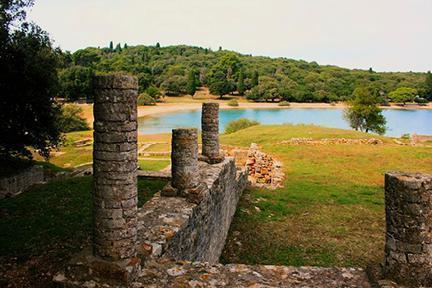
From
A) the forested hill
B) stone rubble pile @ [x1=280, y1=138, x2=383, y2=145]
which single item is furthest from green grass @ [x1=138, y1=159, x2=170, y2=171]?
the forested hill

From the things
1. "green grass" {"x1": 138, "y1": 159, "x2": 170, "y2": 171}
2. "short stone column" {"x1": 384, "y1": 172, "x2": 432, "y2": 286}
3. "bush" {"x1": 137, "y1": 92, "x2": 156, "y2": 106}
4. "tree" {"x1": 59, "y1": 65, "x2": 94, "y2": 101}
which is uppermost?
"tree" {"x1": 59, "y1": 65, "x2": 94, "y2": 101}

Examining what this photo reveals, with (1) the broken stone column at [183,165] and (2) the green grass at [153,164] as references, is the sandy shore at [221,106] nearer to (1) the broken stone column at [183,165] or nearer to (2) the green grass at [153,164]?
(2) the green grass at [153,164]

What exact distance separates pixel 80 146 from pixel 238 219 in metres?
24.5

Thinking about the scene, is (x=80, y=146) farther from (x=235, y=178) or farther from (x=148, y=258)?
(x=148, y=258)

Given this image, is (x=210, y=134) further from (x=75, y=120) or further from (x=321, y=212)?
(x=75, y=120)

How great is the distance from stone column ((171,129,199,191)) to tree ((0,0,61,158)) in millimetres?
9880

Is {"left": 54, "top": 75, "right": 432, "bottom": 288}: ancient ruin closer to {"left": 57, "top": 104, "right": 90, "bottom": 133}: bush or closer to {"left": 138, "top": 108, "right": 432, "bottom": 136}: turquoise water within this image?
{"left": 57, "top": 104, "right": 90, "bottom": 133}: bush

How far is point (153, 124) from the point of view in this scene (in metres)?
55.3

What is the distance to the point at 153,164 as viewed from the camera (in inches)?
875

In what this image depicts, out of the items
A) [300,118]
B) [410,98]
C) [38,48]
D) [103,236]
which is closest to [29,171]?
[38,48]

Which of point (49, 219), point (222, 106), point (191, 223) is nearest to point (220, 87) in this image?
point (222, 106)

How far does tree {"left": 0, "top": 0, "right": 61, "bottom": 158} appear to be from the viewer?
15.0m

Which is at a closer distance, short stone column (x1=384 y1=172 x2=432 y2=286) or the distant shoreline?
short stone column (x1=384 y1=172 x2=432 y2=286)

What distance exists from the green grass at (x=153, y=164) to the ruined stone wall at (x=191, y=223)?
9.50 m
